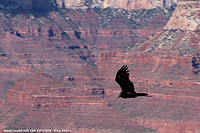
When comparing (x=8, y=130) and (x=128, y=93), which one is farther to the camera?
(x=8, y=130)

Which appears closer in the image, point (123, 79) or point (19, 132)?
point (123, 79)

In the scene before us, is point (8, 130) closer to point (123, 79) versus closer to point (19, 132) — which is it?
point (19, 132)

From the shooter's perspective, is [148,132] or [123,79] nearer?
[123,79]

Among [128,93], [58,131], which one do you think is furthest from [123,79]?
[58,131]

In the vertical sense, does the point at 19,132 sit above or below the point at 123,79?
below

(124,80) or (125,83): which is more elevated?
(124,80)

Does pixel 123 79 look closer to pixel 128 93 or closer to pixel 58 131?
pixel 128 93

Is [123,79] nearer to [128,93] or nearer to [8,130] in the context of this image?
[128,93]

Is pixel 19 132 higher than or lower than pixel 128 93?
lower
